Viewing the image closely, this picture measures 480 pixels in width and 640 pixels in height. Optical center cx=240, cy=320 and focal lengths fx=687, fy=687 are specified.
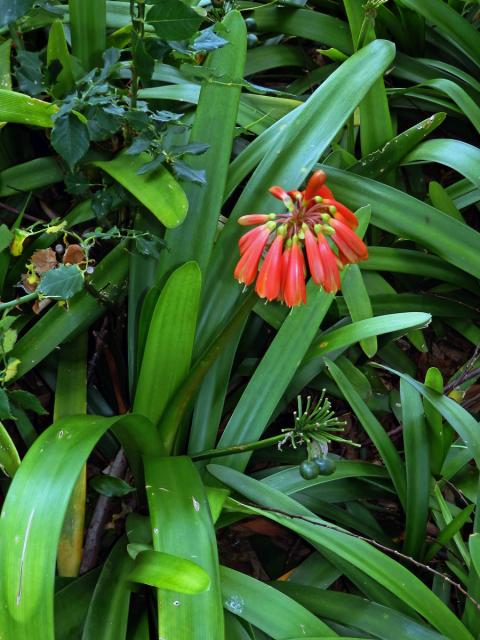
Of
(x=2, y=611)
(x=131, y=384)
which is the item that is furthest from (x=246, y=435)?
(x=2, y=611)

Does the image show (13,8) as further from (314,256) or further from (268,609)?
(268,609)

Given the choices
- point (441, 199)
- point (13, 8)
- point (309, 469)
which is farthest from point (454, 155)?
point (13, 8)

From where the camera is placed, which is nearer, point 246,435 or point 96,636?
point 96,636

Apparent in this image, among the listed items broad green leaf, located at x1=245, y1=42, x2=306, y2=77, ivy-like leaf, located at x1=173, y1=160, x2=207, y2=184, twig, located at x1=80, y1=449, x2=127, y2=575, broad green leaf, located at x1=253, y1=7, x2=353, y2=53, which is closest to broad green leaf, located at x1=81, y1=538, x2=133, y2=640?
twig, located at x1=80, y1=449, x2=127, y2=575

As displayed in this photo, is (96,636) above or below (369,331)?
below

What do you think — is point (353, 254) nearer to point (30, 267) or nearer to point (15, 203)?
point (30, 267)
